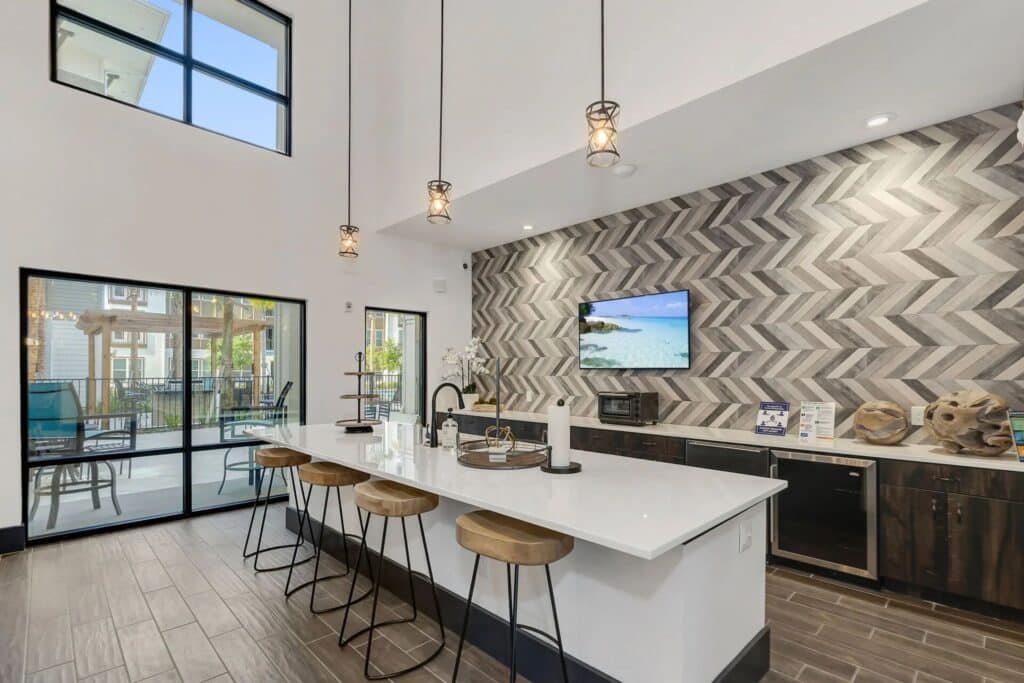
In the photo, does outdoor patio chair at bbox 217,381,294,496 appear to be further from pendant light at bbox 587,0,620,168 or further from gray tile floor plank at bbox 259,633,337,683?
pendant light at bbox 587,0,620,168

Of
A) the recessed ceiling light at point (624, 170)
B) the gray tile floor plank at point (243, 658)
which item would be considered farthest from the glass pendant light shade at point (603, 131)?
the gray tile floor plank at point (243, 658)

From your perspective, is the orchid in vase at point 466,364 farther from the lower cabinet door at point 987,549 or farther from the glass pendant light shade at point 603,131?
the lower cabinet door at point 987,549

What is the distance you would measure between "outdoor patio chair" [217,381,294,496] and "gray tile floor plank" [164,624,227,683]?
88.5 inches

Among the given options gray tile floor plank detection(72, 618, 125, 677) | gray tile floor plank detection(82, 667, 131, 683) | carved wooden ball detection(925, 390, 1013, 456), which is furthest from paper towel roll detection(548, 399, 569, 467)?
carved wooden ball detection(925, 390, 1013, 456)

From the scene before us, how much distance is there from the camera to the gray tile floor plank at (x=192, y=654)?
2.18 m

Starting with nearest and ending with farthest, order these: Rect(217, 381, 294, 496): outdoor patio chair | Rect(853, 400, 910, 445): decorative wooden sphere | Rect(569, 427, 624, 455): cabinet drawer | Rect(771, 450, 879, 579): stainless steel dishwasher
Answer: Rect(771, 450, 879, 579): stainless steel dishwasher
Rect(853, 400, 910, 445): decorative wooden sphere
Rect(569, 427, 624, 455): cabinet drawer
Rect(217, 381, 294, 496): outdoor patio chair

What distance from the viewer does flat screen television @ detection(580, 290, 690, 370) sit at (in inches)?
173

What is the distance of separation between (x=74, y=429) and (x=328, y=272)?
2404 mm

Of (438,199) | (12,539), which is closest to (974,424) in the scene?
(438,199)

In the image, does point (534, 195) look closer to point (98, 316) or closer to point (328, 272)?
point (328, 272)

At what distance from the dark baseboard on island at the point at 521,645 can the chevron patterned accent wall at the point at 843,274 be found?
2.06 m

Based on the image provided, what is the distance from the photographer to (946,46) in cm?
238

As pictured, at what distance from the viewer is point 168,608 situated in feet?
9.00

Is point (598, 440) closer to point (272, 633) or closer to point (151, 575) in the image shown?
point (272, 633)
